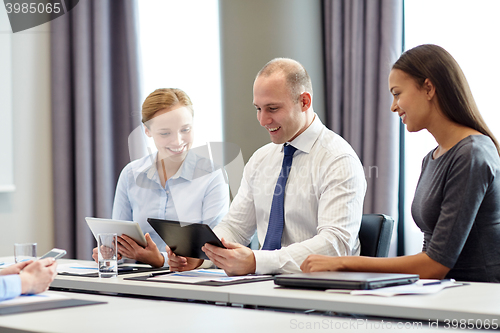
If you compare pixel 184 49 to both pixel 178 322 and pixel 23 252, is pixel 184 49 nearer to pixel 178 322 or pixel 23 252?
pixel 23 252

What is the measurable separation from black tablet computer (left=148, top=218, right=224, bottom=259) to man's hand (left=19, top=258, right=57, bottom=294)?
0.43 m

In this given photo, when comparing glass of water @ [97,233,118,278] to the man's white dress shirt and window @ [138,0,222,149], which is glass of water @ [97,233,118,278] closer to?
the man's white dress shirt

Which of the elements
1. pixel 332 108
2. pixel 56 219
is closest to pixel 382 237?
pixel 332 108

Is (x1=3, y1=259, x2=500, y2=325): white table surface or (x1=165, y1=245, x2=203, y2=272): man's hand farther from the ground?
(x1=3, y1=259, x2=500, y2=325): white table surface

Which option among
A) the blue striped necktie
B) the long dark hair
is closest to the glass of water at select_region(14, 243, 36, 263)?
the blue striped necktie

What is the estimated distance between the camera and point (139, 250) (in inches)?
80.0

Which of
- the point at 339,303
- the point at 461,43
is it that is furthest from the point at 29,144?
the point at 339,303

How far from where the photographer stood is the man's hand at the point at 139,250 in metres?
2.02

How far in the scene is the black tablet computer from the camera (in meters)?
1.64

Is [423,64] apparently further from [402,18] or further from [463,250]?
[402,18]

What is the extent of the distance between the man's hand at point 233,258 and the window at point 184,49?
1572 millimetres

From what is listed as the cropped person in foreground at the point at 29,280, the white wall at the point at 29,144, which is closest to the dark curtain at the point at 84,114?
the white wall at the point at 29,144

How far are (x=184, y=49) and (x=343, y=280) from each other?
247cm

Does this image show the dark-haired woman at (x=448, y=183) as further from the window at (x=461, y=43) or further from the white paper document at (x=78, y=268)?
the window at (x=461, y=43)
